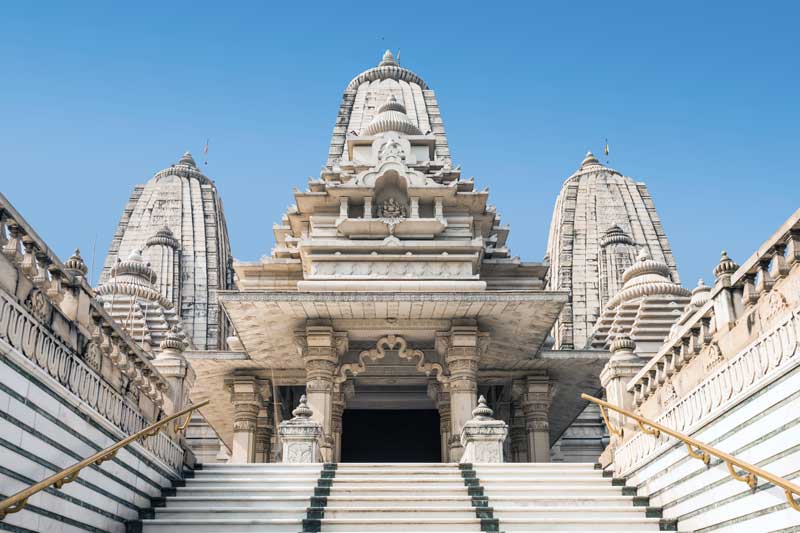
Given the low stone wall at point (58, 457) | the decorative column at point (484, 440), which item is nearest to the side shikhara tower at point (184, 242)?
the decorative column at point (484, 440)

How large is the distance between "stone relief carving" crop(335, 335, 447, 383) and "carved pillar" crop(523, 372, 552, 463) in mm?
3329

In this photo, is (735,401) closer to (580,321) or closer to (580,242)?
(580,321)

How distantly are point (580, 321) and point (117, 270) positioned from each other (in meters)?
23.9

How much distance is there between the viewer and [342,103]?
40406mm

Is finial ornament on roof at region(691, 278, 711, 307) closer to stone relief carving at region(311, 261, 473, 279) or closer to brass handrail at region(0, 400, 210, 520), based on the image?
stone relief carving at region(311, 261, 473, 279)

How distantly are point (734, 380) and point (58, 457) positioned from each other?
7.23m

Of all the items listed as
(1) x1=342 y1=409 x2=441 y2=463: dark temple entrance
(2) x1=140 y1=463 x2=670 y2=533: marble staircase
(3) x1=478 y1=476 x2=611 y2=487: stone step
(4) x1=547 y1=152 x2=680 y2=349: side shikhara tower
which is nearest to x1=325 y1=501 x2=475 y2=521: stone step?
(2) x1=140 y1=463 x2=670 y2=533: marble staircase

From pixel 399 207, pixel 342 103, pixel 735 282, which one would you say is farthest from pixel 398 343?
pixel 342 103

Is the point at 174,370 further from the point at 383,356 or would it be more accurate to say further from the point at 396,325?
the point at 383,356

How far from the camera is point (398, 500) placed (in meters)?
11.6

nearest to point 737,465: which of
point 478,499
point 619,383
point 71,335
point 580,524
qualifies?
point 580,524

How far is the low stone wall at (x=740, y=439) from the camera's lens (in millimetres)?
7621

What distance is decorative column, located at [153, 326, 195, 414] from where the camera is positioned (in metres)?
13.3

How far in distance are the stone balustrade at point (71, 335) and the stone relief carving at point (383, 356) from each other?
6.99 metres
